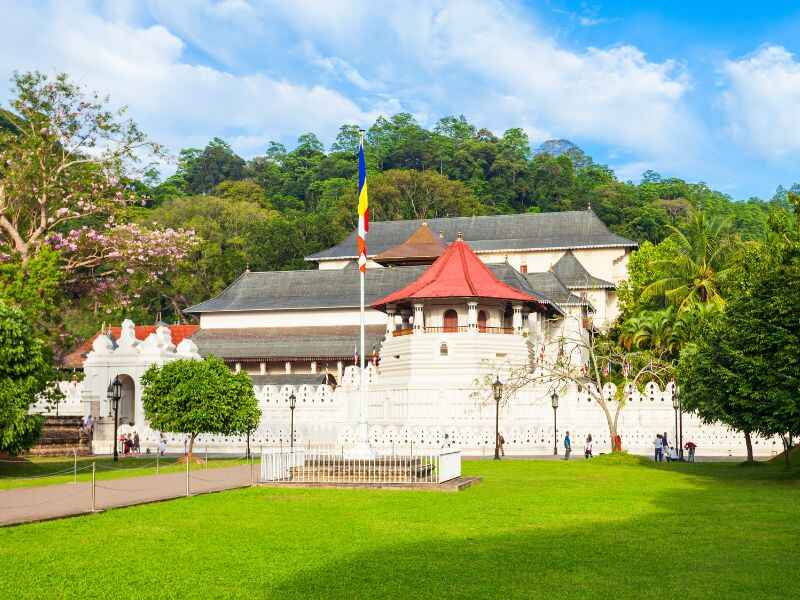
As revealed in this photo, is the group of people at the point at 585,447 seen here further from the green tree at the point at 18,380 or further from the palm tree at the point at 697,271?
the palm tree at the point at 697,271

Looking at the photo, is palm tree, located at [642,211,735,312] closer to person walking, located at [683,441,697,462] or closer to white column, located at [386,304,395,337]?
white column, located at [386,304,395,337]

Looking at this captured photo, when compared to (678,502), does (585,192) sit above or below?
above

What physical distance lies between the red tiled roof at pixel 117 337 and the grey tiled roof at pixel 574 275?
25.8 metres

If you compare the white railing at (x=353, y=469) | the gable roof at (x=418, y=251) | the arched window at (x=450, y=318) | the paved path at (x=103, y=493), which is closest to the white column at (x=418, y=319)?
the arched window at (x=450, y=318)

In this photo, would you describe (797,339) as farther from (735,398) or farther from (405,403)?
(405,403)

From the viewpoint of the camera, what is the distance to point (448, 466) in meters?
22.4

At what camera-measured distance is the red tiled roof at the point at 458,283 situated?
159ft

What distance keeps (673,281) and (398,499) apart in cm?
4301

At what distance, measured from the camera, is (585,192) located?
366 feet

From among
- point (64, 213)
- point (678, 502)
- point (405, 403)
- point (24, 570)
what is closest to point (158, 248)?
point (64, 213)

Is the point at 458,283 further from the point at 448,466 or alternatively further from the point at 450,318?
the point at 448,466

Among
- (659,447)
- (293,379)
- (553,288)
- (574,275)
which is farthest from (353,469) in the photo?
(574,275)

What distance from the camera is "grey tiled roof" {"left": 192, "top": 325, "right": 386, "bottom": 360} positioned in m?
55.9

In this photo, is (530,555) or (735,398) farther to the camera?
(735,398)
